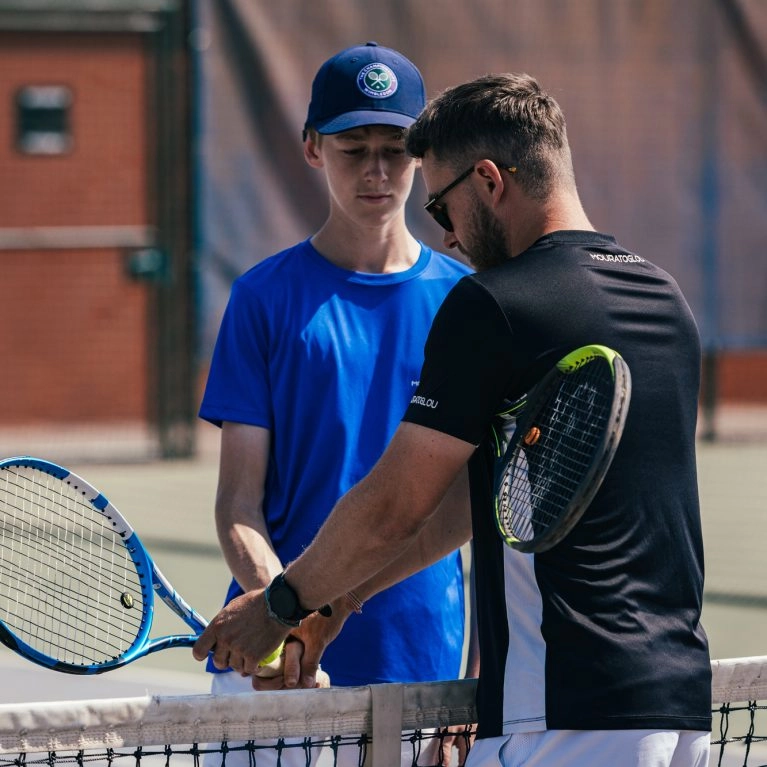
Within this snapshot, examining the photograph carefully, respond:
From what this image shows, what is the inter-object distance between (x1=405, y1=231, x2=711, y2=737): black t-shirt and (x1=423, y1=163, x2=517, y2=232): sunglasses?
0.14 metres

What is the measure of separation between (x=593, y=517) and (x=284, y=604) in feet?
1.67

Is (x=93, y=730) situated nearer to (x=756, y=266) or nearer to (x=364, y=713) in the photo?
(x=364, y=713)

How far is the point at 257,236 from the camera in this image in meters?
9.60

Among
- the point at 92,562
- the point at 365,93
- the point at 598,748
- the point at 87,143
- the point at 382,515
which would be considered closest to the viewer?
the point at 598,748

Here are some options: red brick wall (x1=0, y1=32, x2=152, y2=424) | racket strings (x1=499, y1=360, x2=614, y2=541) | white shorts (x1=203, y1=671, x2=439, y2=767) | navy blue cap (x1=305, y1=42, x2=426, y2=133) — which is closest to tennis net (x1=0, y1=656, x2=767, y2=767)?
white shorts (x1=203, y1=671, x2=439, y2=767)

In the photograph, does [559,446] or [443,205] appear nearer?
[559,446]

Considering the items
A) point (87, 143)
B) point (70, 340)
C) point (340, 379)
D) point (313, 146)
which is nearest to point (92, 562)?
point (340, 379)

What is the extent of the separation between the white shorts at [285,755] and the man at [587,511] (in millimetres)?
498

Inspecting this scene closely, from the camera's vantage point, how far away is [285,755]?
2.58 meters

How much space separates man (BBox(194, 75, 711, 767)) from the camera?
1964 mm

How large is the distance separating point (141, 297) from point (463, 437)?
10.5m

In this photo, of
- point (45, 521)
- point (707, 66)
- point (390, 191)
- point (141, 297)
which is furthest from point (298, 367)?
point (141, 297)

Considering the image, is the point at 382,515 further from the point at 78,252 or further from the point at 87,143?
the point at 87,143

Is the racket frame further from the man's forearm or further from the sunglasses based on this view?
the sunglasses
